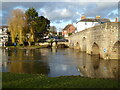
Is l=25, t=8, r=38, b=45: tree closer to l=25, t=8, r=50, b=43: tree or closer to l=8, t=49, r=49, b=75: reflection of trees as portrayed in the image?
l=25, t=8, r=50, b=43: tree

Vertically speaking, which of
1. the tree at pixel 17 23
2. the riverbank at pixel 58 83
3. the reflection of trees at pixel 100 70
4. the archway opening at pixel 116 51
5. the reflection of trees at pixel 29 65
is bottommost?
the reflection of trees at pixel 100 70

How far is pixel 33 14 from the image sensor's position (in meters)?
65.1

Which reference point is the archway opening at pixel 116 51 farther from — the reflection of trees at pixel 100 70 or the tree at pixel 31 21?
the tree at pixel 31 21

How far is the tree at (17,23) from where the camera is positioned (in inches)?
2196

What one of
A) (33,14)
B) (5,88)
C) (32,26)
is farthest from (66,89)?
(33,14)

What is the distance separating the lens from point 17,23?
56.0 m

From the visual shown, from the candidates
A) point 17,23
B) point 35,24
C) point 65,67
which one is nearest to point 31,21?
point 35,24

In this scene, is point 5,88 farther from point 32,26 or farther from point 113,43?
point 32,26

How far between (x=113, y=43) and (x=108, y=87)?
1563cm

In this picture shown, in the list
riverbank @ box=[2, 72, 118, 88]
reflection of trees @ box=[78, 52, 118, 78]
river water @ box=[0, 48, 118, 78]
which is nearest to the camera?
riverbank @ box=[2, 72, 118, 88]

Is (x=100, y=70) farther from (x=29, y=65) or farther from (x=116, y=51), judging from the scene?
(x=29, y=65)

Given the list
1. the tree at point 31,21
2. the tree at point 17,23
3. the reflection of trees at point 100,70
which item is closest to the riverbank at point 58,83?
the reflection of trees at point 100,70

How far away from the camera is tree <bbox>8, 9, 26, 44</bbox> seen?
5578cm

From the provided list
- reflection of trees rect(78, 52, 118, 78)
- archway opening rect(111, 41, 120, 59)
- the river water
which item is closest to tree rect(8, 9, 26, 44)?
the river water
